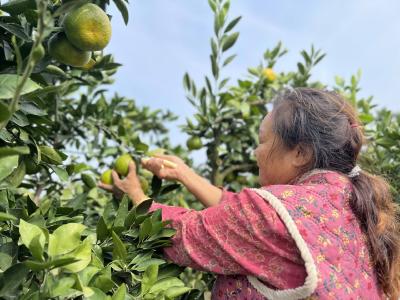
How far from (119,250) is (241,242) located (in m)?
0.24

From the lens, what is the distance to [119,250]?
3.21 ft

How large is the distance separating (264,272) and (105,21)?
0.57 metres

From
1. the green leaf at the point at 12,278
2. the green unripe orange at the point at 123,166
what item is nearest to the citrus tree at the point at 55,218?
the green leaf at the point at 12,278

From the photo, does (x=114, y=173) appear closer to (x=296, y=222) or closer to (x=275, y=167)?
(x=275, y=167)

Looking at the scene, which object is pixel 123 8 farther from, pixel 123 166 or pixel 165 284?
pixel 123 166

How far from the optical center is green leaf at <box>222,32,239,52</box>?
207 centimetres

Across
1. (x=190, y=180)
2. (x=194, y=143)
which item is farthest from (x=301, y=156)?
(x=194, y=143)

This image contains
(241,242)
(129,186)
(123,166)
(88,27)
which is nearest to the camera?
(88,27)

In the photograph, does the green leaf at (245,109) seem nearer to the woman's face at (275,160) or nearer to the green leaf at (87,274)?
the woman's face at (275,160)

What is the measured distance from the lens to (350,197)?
3.75 ft

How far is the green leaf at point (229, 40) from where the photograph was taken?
6.79 ft

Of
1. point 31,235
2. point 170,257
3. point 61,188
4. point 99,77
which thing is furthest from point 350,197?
point 61,188

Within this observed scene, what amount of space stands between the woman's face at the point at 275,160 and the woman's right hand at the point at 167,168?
0.88 ft

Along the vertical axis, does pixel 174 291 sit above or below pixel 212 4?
below
